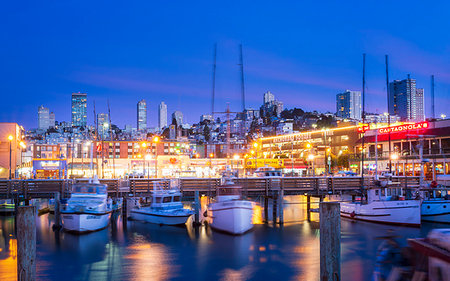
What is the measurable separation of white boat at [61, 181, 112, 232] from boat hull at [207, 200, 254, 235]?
10192mm

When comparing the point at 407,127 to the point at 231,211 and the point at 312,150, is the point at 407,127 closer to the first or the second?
the point at 312,150

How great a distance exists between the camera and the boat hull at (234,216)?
3328 centimetres

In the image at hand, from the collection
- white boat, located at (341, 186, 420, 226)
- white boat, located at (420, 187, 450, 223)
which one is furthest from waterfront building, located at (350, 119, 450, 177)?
white boat, located at (341, 186, 420, 226)

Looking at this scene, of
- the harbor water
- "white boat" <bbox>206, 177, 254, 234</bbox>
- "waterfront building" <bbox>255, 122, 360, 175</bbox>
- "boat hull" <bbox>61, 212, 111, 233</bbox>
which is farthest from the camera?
"waterfront building" <bbox>255, 122, 360, 175</bbox>

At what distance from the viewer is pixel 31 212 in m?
13.1

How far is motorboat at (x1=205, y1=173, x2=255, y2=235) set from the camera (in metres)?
33.4

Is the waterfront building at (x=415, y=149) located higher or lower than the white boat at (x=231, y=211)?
higher

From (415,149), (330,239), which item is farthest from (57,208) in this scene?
(415,149)

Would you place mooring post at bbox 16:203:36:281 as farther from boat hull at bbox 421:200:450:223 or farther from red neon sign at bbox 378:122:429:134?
red neon sign at bbox 378:122:429:134

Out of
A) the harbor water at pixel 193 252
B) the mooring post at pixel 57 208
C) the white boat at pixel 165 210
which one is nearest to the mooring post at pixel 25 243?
the harbor water at pixel 193 252

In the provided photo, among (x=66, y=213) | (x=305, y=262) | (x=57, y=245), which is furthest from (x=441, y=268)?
(x=66, y=213)

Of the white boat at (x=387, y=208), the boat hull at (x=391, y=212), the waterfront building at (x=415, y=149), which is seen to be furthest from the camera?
the waterfront building at (x=415, y=149)

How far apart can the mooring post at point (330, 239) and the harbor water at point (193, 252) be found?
9.04m

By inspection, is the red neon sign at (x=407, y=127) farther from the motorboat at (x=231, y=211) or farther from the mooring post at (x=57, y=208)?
the mooring post at (x=57, y=208)
